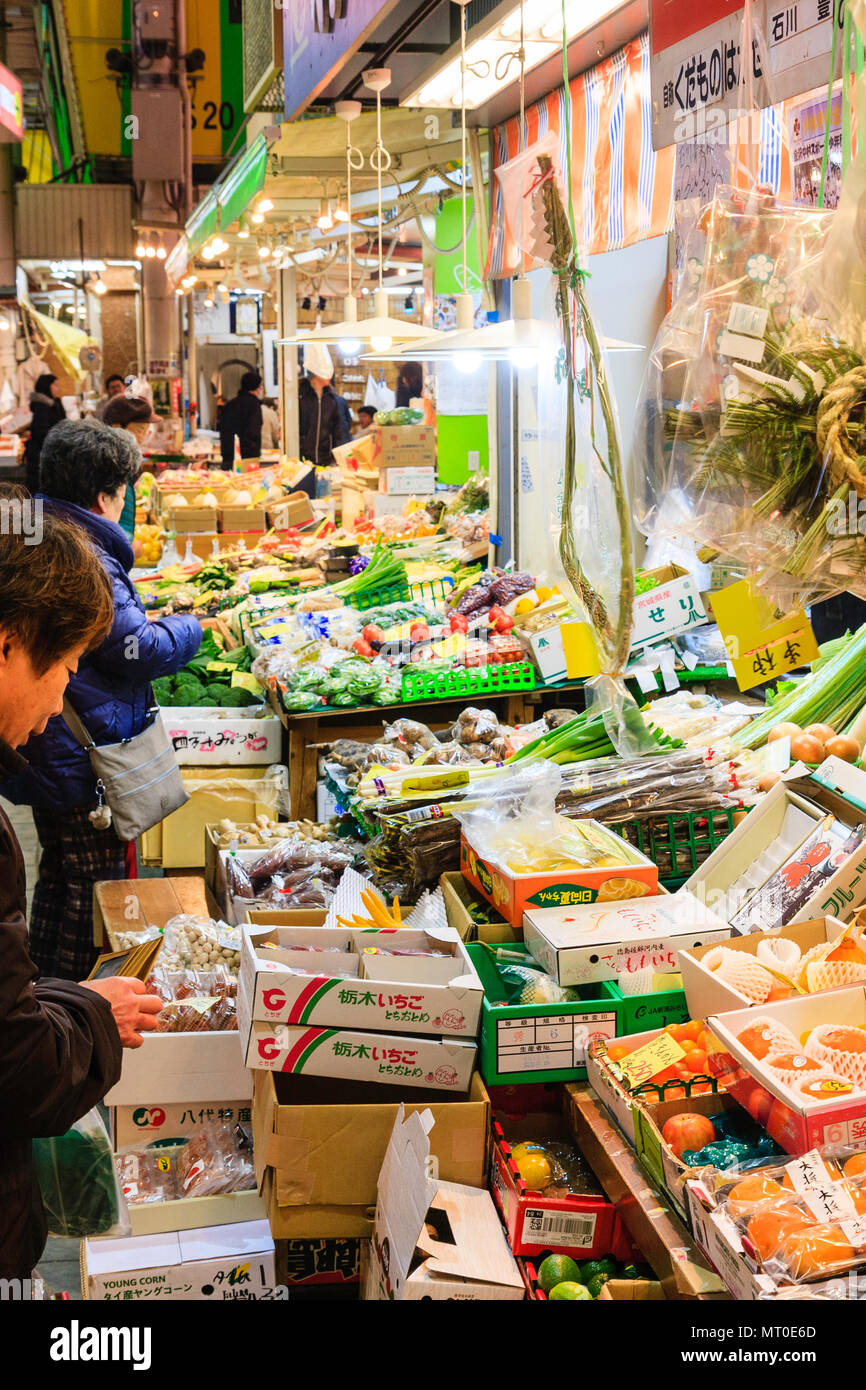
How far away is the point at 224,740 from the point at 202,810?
32 cm

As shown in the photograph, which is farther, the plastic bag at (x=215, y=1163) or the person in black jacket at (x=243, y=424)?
the person in black jacket at (x=243, y=424)

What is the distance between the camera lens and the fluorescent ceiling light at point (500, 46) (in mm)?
3608

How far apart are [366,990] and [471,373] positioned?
719cm

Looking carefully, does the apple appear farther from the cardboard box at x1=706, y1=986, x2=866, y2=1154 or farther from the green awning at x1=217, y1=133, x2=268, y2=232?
the green awning at x1=217, y1=133, x2=268, y2=232

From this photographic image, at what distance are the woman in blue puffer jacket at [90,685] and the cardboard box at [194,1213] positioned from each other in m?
1.62

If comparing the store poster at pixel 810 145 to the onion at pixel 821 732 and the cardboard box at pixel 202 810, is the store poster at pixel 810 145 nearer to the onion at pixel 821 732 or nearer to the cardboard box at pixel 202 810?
the onion at pixel 821 732

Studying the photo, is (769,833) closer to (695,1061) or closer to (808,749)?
(808,749)

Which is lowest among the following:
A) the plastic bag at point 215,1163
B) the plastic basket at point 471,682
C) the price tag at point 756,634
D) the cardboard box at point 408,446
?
the plastic bag at point 215,1163

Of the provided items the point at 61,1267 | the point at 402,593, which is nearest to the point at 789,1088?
the point at 61,1267

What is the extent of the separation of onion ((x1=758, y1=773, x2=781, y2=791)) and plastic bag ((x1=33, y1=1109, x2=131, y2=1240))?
5.88 ft

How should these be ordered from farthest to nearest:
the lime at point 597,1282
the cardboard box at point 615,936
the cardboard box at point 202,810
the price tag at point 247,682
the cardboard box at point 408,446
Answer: the cardboard box at point 408,446
the price tag at point 247,682
the cardboard box at point 202,810
the cardboard box at point 615,936
the lime at point 597,1282

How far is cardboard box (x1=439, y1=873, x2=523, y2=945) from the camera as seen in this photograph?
276cm

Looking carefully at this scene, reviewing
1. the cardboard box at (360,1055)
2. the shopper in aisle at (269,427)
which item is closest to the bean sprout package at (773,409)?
the cardboard box at (360,1055)
